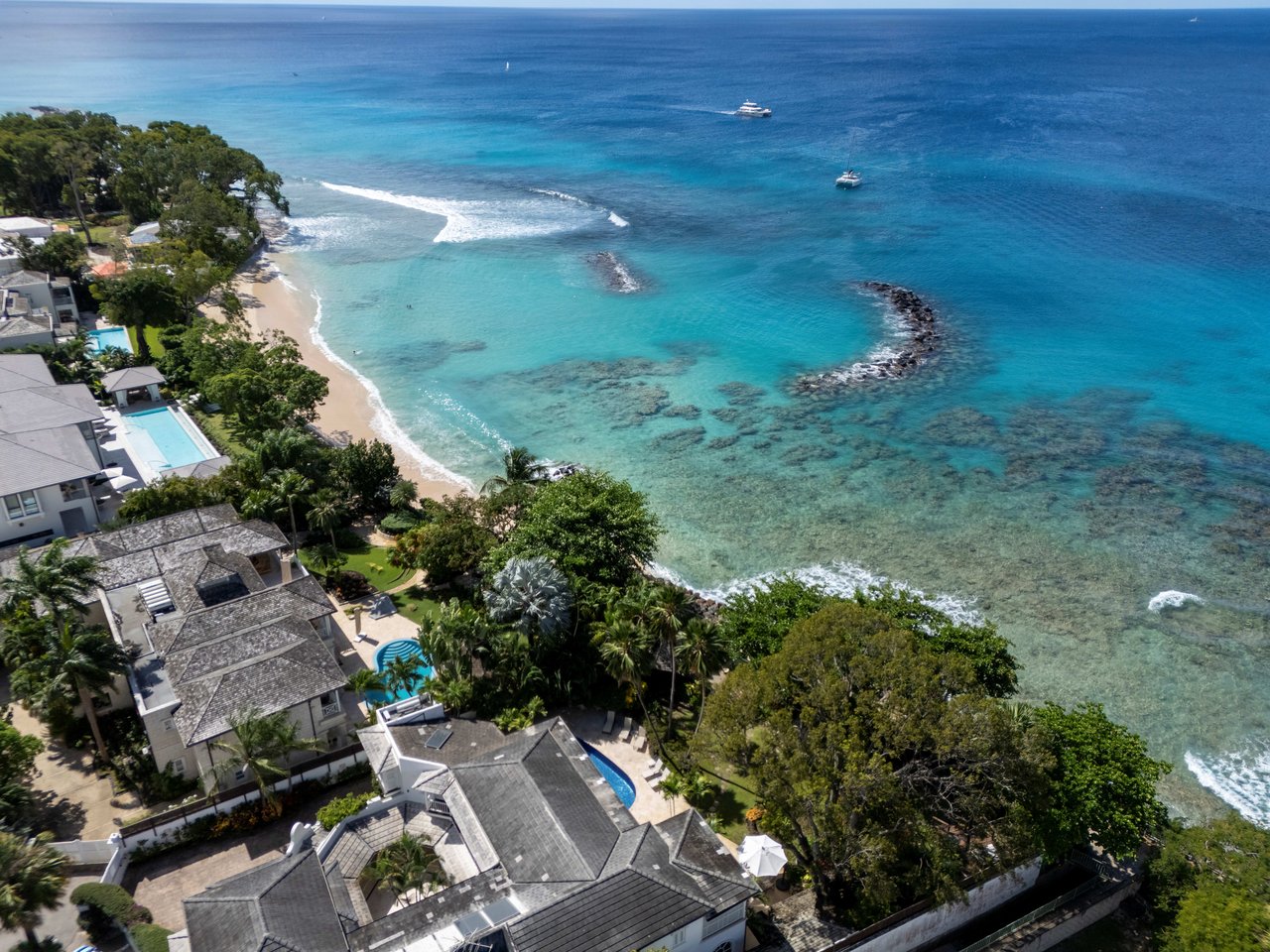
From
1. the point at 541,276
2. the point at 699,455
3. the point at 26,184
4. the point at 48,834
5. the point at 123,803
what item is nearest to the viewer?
the point at 48,834

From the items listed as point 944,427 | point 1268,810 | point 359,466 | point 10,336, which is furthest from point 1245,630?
point 10,336

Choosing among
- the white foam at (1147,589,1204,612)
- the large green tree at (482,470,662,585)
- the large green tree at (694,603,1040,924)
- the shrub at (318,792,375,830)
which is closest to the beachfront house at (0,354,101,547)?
the large green tree at (482,470,662,585)

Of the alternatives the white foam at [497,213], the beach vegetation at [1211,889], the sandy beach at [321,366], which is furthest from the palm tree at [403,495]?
the white foam at [497,213]

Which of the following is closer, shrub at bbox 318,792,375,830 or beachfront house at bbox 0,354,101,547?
shrub at bbox 318,792,375,830

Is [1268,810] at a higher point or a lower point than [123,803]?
lower

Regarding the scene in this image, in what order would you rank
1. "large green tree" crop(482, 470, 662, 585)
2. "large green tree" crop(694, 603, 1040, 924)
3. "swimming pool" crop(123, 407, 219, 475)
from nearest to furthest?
"large green tree" crop(694, 603, 1040, 924) < "large green tree" crop(482, 470, 662, 585) < "swimming pool" crop(123, 407, 219, 475)

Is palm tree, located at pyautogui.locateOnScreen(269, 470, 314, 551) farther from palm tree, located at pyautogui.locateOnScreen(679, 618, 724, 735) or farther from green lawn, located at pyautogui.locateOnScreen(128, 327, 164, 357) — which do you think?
green lawn, located at pyautogui.locateOnScreen(128, 327, 164, 357)

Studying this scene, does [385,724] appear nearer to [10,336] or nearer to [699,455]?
[699,455]
